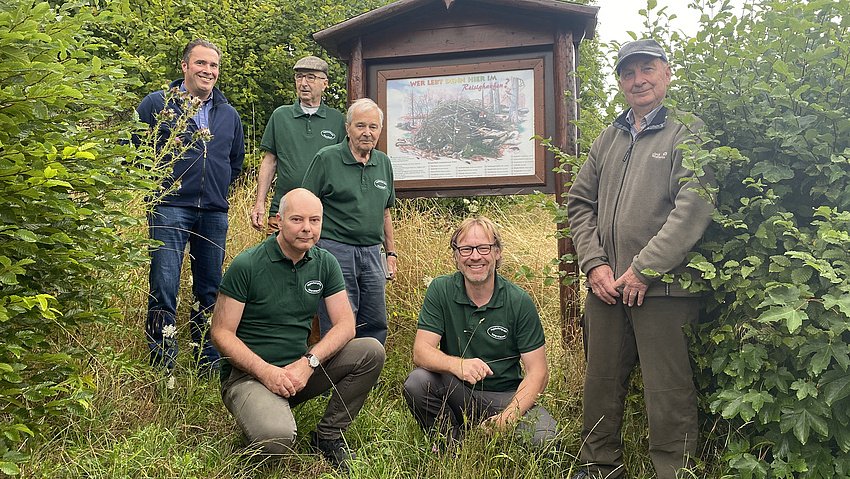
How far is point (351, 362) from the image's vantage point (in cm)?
359

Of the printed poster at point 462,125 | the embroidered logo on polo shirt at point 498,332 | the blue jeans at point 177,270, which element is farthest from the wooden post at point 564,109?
the blue jeans at point 177,270

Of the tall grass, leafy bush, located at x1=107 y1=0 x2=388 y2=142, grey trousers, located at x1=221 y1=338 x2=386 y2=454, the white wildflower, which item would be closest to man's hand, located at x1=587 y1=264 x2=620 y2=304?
the tall grass

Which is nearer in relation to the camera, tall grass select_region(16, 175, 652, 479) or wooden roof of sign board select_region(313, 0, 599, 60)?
tall grass select_region(16, 175, 652, 479)

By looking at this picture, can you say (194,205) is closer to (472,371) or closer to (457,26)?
(472,371)

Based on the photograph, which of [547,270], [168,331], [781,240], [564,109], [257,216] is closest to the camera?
[781,240]

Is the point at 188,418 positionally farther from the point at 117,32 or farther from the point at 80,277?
the point at 117,32

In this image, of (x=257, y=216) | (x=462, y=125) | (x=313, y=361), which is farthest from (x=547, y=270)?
(x=257, y=216)

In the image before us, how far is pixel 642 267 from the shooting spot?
3053 millimetres

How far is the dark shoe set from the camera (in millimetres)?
3424

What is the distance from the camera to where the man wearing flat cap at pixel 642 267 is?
303cm

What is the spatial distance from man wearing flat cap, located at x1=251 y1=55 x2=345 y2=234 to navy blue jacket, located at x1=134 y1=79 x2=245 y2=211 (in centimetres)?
29

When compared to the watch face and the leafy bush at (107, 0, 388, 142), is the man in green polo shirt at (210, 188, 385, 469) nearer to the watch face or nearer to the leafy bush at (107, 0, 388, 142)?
the watch face

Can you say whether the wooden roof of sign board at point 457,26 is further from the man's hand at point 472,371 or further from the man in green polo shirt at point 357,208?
the man's hand at point 472,371

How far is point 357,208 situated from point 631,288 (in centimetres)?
195
